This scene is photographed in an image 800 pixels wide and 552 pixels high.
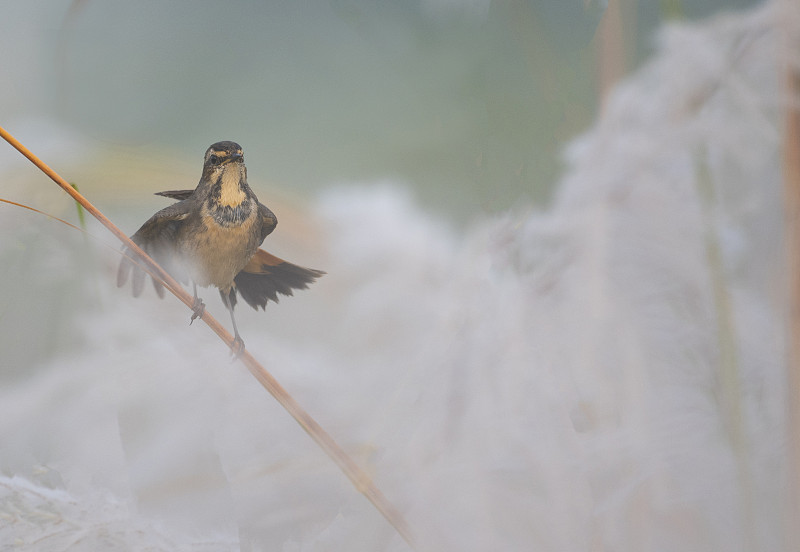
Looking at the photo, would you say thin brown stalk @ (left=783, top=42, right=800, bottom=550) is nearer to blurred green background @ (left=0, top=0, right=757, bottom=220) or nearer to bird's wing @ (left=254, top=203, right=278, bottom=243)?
blurred green background @ (left=0, top=0, right=757, bottom=220)

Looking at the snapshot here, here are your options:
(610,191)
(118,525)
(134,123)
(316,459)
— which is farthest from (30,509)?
(610,191)

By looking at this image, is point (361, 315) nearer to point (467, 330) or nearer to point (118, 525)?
point (467, 330)

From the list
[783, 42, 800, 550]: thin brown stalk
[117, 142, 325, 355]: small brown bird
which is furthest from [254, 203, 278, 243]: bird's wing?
[783, 42, 800, 550]: thin brown stalk

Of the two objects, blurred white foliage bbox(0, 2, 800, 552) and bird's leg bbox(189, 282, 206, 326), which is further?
bird's leg bbox(189, 282, 206, 326)

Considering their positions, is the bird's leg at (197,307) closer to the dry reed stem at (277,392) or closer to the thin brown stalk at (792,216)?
the dry reed stem at (277,392)

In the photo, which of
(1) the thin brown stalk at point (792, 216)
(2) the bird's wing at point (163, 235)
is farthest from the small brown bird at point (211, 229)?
(1) the thin brown stalk at point (792, 216)

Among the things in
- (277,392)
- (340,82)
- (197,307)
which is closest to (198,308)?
(197,307)
